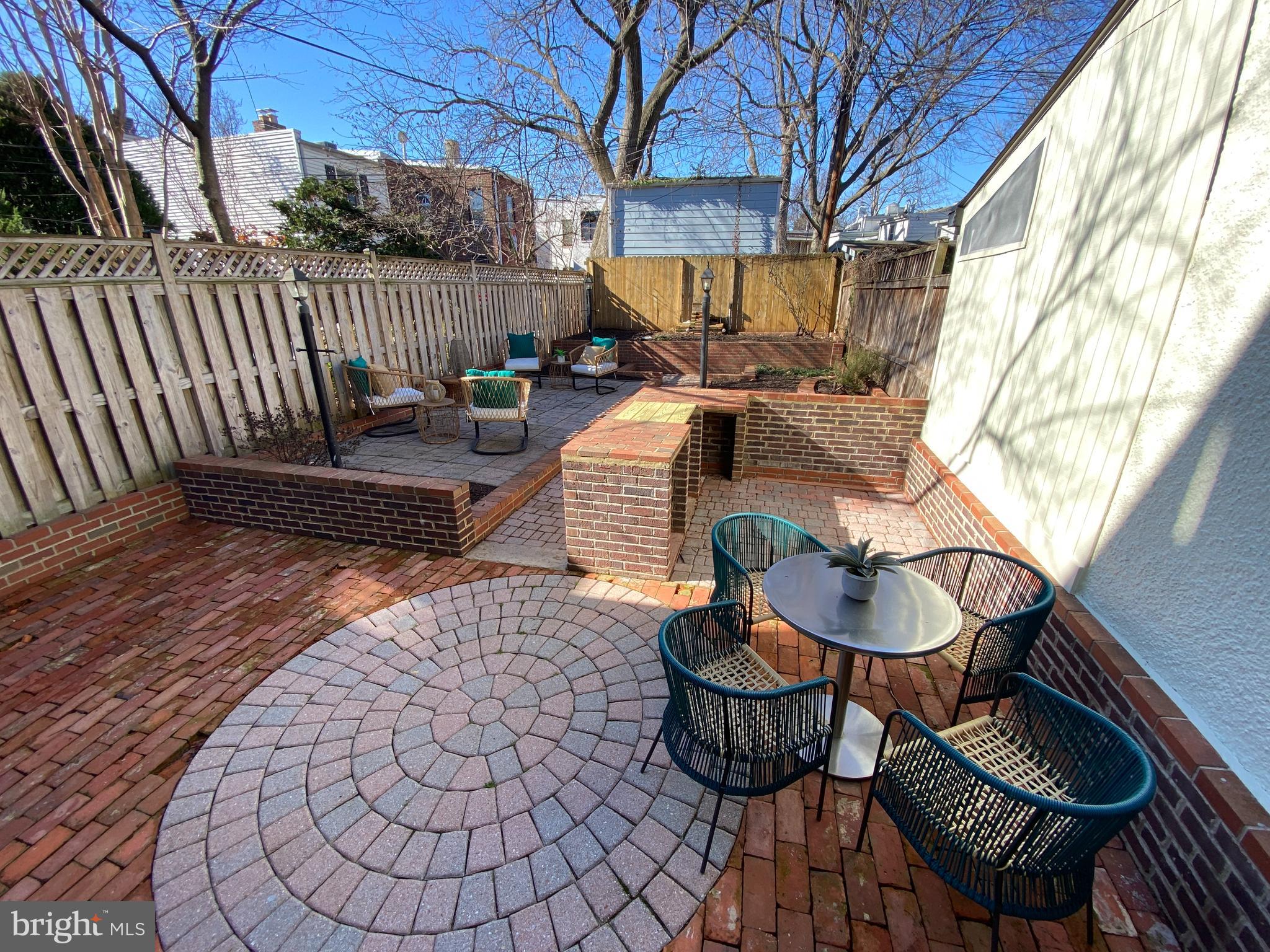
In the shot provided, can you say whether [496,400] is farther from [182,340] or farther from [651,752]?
[651,752]

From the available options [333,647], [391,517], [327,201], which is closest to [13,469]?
[391,517]

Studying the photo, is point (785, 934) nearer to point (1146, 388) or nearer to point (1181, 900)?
point (1181, 900)

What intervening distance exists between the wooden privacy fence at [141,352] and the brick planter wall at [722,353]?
5854 millimetres

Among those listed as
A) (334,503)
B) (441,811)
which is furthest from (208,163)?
(441,811)

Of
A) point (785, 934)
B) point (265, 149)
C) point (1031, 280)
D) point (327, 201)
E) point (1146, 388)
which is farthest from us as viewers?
point (265, 149)

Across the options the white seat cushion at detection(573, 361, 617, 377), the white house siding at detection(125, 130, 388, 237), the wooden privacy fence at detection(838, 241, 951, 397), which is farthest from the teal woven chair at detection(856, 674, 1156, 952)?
the white house siding at detection(125, 130, 388, 237)

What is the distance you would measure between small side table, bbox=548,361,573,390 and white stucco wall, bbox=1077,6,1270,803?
28.3 feet

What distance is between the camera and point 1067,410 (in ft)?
9.32

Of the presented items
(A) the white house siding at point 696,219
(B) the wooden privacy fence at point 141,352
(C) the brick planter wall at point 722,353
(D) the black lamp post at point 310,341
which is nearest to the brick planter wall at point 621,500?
(D) the black lamp post at point 310,341

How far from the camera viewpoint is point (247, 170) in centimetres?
1744

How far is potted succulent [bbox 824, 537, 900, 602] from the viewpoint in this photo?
204 cm

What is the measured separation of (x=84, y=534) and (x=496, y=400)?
3.57m

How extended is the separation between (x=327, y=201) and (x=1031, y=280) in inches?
604

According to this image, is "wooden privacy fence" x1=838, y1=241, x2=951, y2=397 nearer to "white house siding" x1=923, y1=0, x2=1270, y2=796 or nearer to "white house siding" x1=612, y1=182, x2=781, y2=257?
"white house siding" x1=923, y1=0, x2=1270, y2=796
